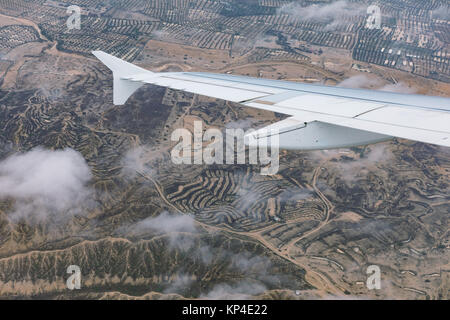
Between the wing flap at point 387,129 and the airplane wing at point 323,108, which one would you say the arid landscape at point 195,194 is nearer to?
the airplane wing at point 323,108

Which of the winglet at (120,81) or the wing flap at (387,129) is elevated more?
the winglet at (120,81)

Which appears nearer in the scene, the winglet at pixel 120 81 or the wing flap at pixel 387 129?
the wing flap at pixel 387 129

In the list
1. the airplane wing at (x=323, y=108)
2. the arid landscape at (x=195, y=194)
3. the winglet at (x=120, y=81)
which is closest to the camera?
the airplane wing at (x=323, y=108)

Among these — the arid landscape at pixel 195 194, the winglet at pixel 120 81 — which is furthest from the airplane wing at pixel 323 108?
the arid landscape at pixel 195 194

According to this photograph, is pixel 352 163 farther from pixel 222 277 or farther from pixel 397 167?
pixel 222 277

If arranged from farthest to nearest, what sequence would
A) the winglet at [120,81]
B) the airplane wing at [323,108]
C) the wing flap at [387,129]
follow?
the winglet at [120,81] < the airplane wing at [323,108] < the wing flap at [387,129]

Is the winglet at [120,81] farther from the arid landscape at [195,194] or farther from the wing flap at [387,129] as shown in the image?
→ the arid landscape at [195,194]

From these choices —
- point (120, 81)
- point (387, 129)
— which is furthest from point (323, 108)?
point (120, 81)

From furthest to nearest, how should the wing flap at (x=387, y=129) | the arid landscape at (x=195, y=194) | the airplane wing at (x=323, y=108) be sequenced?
the arid landscape at (x=195, y=194), the airplane wing at (x=323, y=108), the wing flap at (x=387, y=129)
